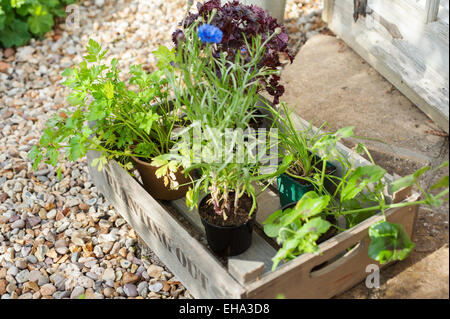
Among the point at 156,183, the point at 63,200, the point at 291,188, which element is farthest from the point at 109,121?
the point at 291,188

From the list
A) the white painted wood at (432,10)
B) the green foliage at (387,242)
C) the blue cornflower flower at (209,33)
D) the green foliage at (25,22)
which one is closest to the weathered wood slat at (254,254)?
the green foliage at (387,242)

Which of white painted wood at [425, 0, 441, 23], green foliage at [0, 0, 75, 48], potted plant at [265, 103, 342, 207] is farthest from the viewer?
green foliage at [0, 0, 75, 48]

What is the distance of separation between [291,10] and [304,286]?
2379 millimetres

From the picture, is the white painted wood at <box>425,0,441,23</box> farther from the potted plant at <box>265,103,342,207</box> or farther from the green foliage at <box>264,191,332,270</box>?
the green foliage at <box>264,191,332,270</box>

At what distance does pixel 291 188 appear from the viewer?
78.4 inches

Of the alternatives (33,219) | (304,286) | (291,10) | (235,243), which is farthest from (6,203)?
(291,10)

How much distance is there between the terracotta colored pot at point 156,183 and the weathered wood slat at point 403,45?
970 millimetres

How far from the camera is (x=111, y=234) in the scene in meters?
2.31

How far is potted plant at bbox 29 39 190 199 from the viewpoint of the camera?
1996mm

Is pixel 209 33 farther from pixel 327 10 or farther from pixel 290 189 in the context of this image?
pixel 327 10

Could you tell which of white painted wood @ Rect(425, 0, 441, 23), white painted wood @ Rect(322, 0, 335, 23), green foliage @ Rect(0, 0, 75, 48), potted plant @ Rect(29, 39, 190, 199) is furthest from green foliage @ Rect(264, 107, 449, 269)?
green foliage @ Rect(0, 0, 75, 48)
